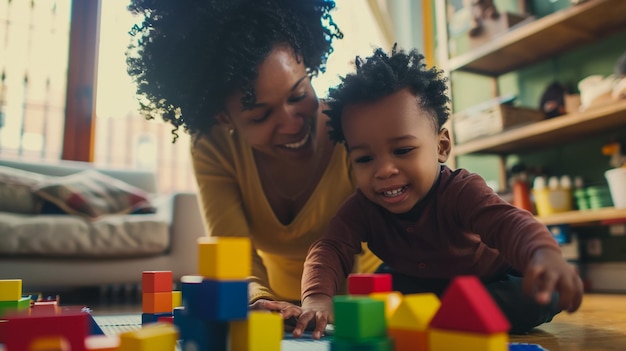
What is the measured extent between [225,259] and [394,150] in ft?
1.60

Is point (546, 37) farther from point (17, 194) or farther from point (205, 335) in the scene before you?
point (17, 194)

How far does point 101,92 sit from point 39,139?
0.49m

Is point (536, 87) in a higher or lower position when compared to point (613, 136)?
higher

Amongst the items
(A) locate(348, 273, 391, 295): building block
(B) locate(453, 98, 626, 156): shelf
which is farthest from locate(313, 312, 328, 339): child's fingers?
(B) locate(453, 98, 626, 156): shelf

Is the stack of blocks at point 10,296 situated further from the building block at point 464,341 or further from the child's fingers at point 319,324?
the building block at point 464,341

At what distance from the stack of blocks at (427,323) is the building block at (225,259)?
0.33 ft

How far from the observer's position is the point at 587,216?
6.70 ft

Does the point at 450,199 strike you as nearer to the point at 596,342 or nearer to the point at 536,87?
the point at 596,342

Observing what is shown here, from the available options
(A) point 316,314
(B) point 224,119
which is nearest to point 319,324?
(A) point 316,314

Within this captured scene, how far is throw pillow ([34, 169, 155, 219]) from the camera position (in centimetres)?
226

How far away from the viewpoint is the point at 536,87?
2.57m

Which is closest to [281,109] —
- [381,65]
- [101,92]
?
[381,65]

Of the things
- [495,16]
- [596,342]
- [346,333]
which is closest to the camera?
[346,333]

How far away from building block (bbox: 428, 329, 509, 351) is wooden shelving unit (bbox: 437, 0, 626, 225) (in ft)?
5.79
